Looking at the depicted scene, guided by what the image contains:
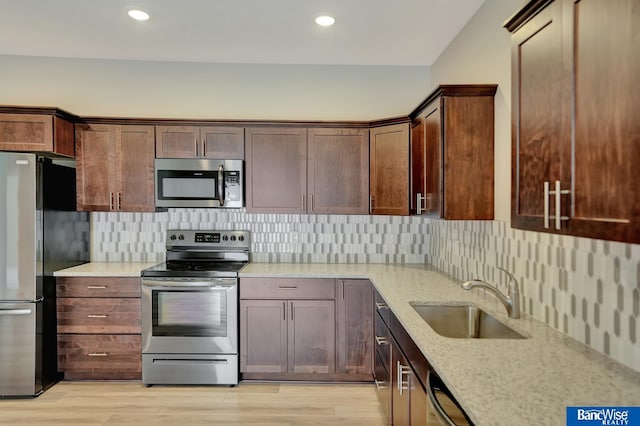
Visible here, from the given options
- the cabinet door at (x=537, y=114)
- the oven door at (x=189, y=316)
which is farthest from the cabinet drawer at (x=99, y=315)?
the cabinet door at (x=537, y=114)

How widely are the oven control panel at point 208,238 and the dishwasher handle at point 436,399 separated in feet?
8.16

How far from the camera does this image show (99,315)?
3.24 metres

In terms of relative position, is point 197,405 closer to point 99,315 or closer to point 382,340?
point 99,315

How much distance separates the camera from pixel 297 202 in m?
3.54

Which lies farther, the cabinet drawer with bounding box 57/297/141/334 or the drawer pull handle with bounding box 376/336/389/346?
the cabinet drawer with bounding box 57/297/141/334

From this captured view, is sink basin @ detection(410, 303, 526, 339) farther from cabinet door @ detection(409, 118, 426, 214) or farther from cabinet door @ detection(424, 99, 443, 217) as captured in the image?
cabinet door @ detection(409, 118, 426, 214)

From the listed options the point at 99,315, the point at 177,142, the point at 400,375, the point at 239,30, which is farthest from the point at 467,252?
Answer: the point at 99,315

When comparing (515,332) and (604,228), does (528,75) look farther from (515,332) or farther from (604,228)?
(515,332)

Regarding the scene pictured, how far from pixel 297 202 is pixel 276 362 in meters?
1.31

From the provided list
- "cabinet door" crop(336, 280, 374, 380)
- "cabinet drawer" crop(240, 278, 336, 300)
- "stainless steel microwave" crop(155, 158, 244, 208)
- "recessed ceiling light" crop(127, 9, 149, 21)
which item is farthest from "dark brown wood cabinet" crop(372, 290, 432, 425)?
"recessed ceiling light" crop(127, 9, 149, 21)

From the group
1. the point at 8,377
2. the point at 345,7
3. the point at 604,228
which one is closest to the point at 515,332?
the point at 604,228

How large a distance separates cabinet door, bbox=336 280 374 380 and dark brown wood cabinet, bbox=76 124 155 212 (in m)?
1.77

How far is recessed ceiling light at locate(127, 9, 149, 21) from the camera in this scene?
2.82m

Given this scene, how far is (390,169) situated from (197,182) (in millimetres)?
1602
